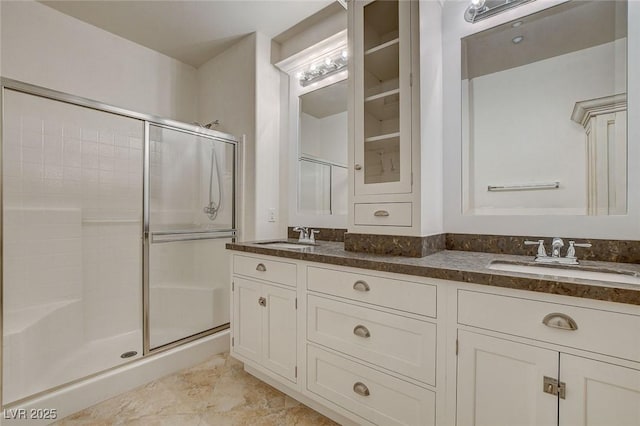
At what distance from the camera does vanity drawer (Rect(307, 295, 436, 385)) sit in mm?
1156

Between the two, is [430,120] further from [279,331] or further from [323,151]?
[279,331]

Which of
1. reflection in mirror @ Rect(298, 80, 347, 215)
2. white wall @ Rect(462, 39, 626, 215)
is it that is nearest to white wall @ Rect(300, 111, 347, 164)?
reflection in mirror @ Rect(298, 80, 347, 215)

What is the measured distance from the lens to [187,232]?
2.27m

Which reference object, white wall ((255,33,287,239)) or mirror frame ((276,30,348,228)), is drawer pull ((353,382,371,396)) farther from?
white wall ((255,33,287,239))

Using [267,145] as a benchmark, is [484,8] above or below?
above

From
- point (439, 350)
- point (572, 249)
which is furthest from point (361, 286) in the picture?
point (572, 249)

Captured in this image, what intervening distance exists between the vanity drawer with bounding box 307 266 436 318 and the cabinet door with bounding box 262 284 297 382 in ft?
0.72

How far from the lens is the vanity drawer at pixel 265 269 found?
5.30ft

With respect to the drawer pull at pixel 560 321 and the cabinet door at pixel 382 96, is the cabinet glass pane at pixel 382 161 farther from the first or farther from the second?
the drawer pull at pixel 560 321

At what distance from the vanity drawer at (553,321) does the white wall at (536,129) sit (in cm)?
72

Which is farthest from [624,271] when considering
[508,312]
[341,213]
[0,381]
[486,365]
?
[0,381]

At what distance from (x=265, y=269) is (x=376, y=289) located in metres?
0.74

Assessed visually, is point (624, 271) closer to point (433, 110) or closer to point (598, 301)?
point (598, 301)

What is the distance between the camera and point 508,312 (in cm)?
99
